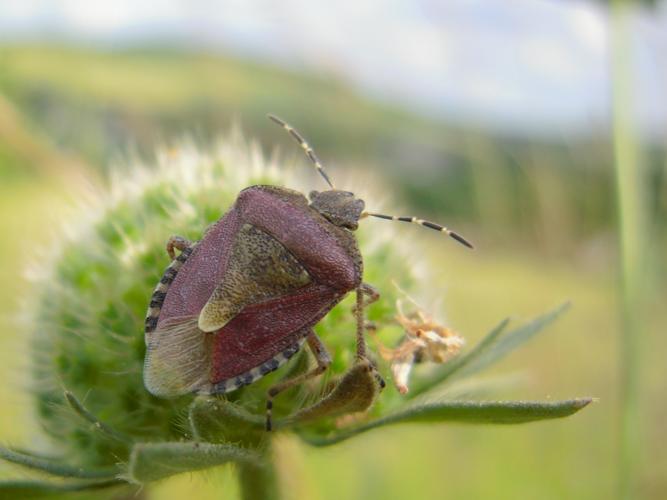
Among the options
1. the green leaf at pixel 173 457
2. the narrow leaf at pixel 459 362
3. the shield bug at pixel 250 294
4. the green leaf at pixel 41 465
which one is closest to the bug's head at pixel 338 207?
the shield bug at pixel 250 294

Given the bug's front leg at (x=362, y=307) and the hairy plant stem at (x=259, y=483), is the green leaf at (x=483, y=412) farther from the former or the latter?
the hairy plant stem at (x=259, y=483)

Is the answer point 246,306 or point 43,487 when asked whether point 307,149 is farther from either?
point 43,487

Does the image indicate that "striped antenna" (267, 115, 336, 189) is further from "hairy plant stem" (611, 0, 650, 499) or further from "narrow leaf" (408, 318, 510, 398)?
"hairy plant stem" (611, 0, 650, 499)

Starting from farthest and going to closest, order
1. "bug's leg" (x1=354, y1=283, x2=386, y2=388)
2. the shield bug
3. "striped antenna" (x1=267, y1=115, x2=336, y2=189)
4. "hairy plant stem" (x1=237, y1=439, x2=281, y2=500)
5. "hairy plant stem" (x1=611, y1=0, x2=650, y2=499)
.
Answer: "hairy plant stem" (x1=611, y1=0, x2=650, y2=499), "striped antenna" (x1=267, y1=115, x2=336, y2=189), "hairy plant stem" (x1=237, y1=439, x2=281, y2=500), "bug's leg" (x1=354, y1=283, x2=386, y2=388), the shield bug

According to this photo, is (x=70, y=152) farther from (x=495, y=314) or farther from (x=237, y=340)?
(x=495, y=314)

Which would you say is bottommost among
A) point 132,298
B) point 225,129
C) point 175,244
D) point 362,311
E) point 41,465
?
point 225,129

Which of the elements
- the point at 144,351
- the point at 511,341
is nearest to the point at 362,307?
the point at 511,341

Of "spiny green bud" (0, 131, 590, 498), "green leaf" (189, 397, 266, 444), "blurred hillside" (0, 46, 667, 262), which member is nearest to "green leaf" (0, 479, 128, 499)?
"spiny green bud" (0, 131, 590, 498)
